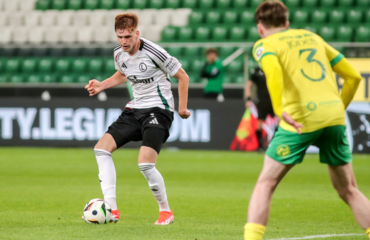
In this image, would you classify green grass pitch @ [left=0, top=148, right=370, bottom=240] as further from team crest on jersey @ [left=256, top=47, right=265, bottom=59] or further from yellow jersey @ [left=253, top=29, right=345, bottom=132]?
team crest on jersey @ [left=256, top=47, right=265, bottom=59]

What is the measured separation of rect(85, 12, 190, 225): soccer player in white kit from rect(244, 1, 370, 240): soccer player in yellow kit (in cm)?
192

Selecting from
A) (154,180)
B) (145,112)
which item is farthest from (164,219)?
(145,112)

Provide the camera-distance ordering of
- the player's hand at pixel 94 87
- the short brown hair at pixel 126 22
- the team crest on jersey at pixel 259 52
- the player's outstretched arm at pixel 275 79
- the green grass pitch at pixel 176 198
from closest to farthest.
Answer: the player's outstretched arm at pixel 275 79, the team crest on jersey at pixel 259 52, the green grass pitch at pixel 176 198, the short brown hair at pixel 126 22, the player's hand at pixel 94 87

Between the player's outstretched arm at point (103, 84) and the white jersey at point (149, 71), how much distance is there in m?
0.18

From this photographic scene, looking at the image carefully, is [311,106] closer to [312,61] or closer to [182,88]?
[312,61]

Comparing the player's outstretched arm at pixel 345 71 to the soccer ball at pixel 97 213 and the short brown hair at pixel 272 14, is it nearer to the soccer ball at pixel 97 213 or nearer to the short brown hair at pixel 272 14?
the short brown hair at pixel 272 14

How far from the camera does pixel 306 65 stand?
Result: 416cm

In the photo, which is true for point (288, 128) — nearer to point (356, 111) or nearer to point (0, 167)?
point (0, 167)

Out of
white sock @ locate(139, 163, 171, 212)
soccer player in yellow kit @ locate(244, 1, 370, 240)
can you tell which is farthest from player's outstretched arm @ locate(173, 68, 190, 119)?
soccer player in yellow kit @ locate(244, 1, 370, 240)

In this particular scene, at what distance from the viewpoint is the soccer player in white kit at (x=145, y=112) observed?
5.93 meters

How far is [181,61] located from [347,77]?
35.4ft

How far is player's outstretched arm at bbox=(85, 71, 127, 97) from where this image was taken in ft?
20.5

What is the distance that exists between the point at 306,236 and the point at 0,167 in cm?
769

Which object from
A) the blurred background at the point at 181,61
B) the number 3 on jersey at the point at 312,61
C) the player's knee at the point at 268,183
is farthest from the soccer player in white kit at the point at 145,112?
the blurred background at the point at 181,61
